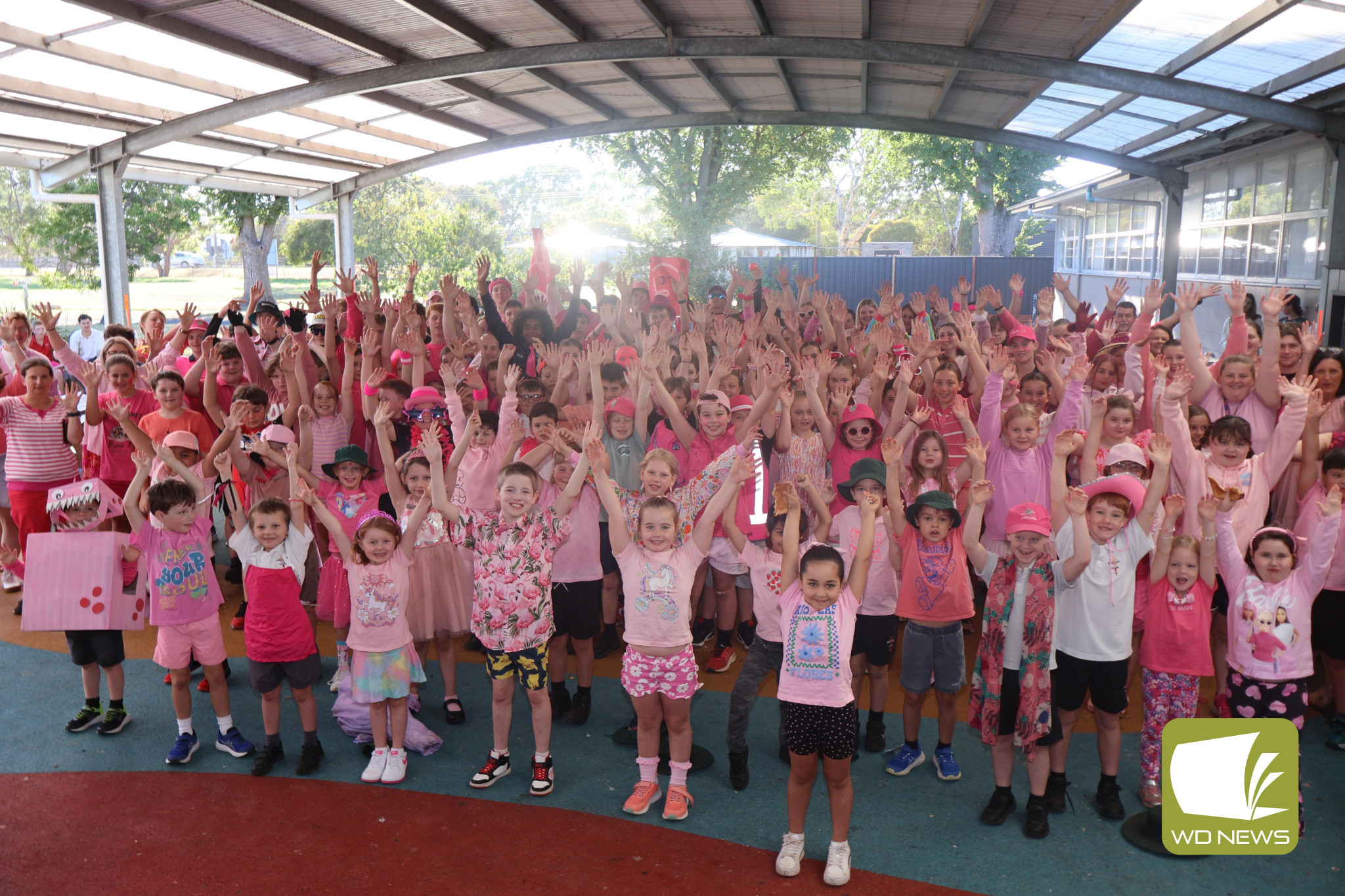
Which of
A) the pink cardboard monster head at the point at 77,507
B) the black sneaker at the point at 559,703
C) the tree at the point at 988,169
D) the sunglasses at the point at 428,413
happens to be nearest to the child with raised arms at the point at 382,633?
the black sneaker at the point at 559,703

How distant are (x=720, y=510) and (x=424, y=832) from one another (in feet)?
6.28

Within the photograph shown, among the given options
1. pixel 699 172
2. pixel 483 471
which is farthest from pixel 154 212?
pixel 483 471

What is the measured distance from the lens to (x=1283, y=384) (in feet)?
15.2

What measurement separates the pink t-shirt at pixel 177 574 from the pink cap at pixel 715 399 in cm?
271

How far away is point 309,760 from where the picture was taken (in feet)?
14.8

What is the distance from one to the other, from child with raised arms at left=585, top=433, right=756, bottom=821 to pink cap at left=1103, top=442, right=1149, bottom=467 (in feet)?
6.27

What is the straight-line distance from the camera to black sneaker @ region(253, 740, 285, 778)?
14.7 feet

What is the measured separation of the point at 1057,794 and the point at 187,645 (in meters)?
4.23

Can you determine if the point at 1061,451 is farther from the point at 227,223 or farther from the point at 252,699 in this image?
the point at 227,223

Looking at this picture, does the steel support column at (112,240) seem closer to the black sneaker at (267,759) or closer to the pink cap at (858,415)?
the black sneaker at (267,759)

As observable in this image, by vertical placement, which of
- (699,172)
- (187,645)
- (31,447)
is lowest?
(187,645)

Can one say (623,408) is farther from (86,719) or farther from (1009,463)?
(86,719)

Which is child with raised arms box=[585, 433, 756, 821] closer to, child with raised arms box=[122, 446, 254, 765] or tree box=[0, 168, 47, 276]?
child with raised arms box=[122, 446, 254, 765]

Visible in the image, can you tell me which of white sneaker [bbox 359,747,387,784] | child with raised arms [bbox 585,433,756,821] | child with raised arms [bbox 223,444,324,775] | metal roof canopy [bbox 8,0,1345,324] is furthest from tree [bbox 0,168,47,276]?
child with raised arms [bbox 585,433,756,821]
